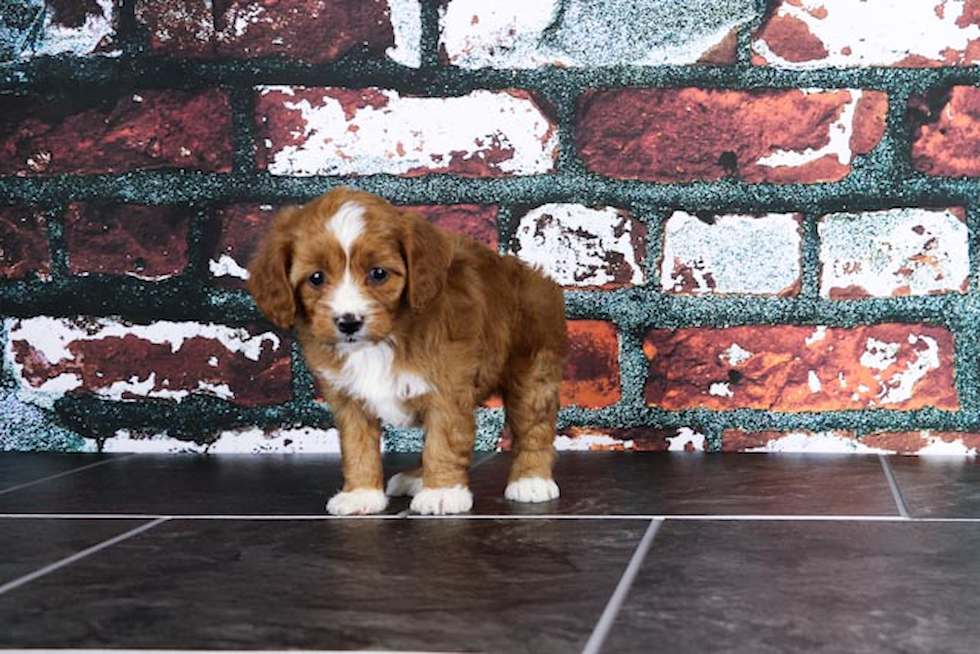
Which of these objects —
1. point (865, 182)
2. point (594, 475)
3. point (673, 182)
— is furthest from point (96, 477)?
point (865, 182)

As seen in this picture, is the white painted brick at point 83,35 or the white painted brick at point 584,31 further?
the white painted brick at point 83,35

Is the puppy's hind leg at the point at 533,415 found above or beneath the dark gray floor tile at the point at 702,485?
above

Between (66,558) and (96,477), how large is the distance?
682 mm

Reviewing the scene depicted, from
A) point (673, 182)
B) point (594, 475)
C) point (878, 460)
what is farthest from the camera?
point (673, 182)

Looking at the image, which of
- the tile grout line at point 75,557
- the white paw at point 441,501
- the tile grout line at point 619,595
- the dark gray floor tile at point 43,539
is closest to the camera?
the tile grout line at point 619,595

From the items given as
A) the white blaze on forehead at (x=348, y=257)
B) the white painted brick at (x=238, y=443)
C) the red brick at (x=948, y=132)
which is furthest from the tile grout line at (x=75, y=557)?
the red brick at (x=948, y=132)

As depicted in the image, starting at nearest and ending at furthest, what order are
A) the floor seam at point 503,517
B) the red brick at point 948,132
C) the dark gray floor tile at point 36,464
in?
the floor seam at point 503,517 → the dark gray floor tile at point 36,464 → the red brick at point 948,132

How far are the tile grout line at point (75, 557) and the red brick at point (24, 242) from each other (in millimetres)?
939

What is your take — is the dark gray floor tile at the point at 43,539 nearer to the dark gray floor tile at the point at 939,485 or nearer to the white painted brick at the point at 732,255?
the dark gray floor tile at the point at 939,485

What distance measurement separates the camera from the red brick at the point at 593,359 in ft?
7.56

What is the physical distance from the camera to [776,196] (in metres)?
2.29

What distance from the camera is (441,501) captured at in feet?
5.49

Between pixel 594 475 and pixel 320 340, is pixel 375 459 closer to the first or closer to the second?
pixel 320 340

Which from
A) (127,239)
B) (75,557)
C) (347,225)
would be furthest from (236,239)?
(75,557)
